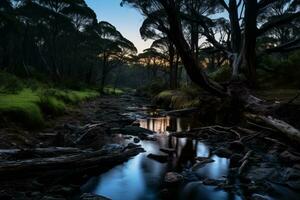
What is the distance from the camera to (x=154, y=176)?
7.62 meters

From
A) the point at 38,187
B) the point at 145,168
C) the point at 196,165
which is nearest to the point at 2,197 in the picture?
the point at 38,187

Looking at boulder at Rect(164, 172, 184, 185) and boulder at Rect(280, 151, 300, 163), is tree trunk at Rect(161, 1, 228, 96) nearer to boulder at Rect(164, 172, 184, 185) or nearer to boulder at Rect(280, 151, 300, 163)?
boulder at Rect(280, 151, 300, 163)

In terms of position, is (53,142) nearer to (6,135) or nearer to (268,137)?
(6,135)

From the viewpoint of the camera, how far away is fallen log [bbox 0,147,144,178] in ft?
19.9

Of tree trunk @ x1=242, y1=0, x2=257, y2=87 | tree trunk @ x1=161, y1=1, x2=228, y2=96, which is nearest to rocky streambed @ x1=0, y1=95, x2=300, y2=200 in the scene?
tree trunk @ x1=161, y1=1, x2=228, y2=96

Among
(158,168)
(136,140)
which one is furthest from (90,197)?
(136,140)

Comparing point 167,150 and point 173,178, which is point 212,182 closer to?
point 173,178

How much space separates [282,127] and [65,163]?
619 centimetres

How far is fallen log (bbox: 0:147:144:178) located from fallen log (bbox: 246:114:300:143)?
446 cm

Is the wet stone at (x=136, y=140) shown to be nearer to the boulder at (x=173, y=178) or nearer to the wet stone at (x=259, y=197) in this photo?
the boulder at (x=173, y=178)

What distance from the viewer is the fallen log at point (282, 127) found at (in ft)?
28.1

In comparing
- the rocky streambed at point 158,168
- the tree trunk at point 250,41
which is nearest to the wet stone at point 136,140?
the rocky streambed at point 158,168

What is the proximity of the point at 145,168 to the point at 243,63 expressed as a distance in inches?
528

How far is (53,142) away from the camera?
9.21 m
